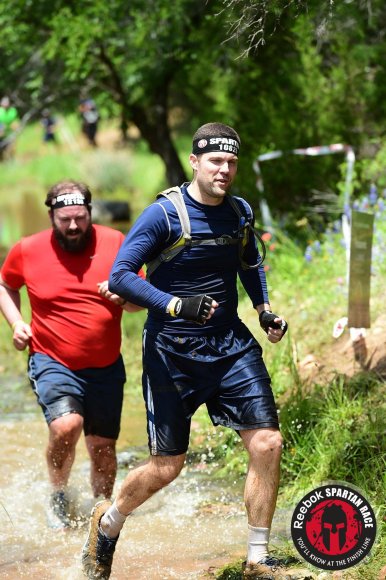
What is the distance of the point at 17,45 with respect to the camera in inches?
557

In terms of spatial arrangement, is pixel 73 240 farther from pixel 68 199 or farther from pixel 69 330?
pixel 69 330

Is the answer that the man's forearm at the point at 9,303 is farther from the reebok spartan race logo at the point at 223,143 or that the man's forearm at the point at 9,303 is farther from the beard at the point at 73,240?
the reebok spartan race logo at the point at 223,143

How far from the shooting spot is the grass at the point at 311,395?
616cm

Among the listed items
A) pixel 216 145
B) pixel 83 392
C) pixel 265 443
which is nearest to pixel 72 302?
pixel 83 392

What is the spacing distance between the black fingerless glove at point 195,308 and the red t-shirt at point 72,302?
5.27 feet

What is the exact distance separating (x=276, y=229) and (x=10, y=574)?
6.54m

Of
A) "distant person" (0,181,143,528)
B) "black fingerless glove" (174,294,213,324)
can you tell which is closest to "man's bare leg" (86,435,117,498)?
"distant person" (0,181,143,528)

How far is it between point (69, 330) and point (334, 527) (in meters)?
2.29

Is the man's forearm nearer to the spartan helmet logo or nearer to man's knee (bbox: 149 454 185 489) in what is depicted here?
man's knee (bbox: 149 454 185 489)

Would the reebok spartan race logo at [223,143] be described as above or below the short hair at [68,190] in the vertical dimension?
above

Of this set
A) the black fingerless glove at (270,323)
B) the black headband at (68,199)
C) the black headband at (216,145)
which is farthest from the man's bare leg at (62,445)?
the black headband at (216,145)

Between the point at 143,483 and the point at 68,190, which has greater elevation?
the point at 68,190

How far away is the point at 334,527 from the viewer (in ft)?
15.1

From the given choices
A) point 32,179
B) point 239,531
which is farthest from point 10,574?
point 32,179
